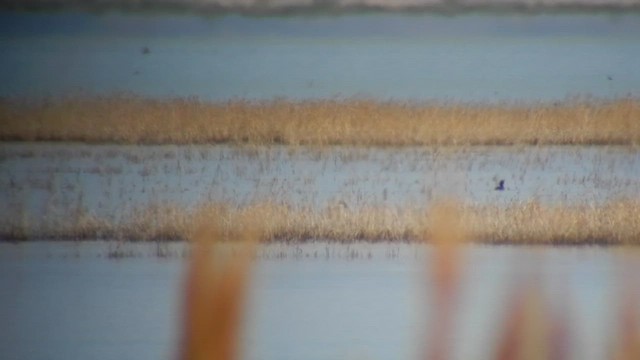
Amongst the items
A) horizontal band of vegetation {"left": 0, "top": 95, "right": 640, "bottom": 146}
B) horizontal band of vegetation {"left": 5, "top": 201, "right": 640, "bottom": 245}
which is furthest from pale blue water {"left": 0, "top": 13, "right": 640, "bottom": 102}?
horizontal band of vegetation {"left": 5, "top": 201, "right": 640, "bottom": 245}

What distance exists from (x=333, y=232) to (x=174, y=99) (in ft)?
1.41

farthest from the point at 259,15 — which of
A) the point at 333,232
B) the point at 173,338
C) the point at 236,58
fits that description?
the point at 173,338

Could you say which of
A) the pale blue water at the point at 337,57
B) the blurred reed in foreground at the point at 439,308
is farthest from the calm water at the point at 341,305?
the pale blue water at the point at 337,57

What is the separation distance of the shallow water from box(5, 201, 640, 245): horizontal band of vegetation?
2cm

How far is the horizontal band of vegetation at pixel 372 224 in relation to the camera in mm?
2352

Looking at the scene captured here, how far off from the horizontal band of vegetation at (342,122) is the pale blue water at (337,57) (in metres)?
0.02

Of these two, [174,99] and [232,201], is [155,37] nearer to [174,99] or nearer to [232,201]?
[174,99]

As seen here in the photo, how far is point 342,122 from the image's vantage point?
2.38m

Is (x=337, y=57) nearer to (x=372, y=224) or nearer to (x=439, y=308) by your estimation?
(x=372, y=224)

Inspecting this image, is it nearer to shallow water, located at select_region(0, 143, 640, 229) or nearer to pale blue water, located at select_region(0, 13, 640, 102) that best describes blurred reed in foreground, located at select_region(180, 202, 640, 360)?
shallow water, located at select_region(0, 143, 640, 229)

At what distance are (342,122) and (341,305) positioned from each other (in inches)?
14.7

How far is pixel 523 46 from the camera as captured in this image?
239 cm

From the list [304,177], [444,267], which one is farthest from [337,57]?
[444,267]

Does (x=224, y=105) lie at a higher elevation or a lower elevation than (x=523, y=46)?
lower
